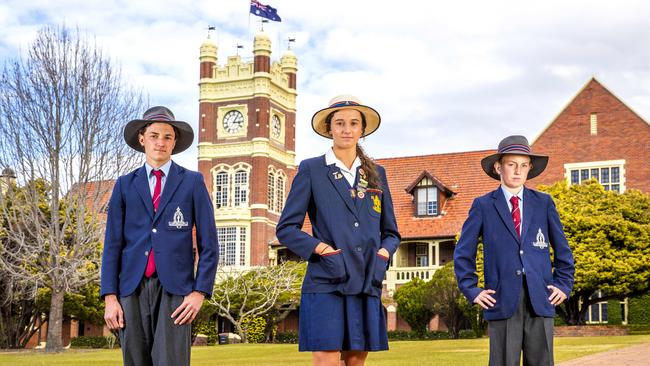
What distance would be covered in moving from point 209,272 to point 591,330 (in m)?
22.4

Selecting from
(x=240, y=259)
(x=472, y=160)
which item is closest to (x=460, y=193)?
(x=472, y=160)

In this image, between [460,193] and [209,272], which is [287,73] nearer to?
[460,193]

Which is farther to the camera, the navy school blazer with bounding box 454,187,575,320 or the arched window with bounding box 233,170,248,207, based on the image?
the arched window with bounding box 233,170,248,207

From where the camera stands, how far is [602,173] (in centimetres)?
3638

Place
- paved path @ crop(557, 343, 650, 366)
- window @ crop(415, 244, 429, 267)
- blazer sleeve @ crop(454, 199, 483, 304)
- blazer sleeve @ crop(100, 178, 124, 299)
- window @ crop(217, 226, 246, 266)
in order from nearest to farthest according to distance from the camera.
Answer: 1. blazer sleeve @ crop(100, 178, 124, 299)
2. blazer sleeve @ crop(454, 199, 483, 304)
3. paved path @ crop(557, 343, 650, 366)
4. window @ crop(415, 244, 429, 267)
5. window @ crop(217, 226, 246, 266)

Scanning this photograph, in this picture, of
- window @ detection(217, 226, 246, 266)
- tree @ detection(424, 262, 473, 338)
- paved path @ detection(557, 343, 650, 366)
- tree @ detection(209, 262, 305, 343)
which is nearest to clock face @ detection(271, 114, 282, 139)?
window @ detection(217, 226, 246, 266)

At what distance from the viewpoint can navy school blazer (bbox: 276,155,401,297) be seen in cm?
500

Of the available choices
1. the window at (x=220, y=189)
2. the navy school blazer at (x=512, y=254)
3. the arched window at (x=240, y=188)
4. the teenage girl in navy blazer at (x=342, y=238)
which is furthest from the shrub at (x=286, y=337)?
the teenage girl in navy blazer at (x=342, y=238)

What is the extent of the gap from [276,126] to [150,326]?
47.0m

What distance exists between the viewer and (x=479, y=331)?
2978 centimetres

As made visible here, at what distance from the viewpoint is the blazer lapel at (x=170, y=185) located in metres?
5.30

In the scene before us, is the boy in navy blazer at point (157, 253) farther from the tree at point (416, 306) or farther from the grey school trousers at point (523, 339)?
the tree at point (416, 306)

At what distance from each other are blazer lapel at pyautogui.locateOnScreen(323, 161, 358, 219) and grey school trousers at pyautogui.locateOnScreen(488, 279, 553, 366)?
120 centimetres

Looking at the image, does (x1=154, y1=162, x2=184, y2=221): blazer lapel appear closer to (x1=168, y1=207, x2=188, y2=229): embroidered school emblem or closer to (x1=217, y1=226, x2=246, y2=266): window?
(x1=168, y1=207, x2=188, y2=229): embroidered school emblem
